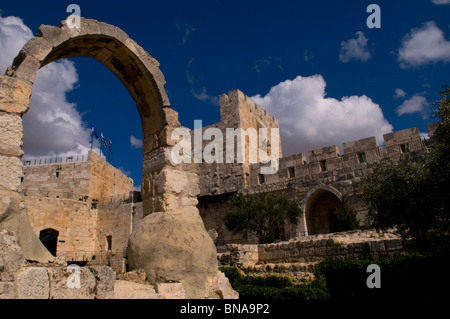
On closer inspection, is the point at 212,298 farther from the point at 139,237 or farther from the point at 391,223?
the point at 391,223

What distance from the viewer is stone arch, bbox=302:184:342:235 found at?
18.1 metres

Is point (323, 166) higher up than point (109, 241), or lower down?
higher up

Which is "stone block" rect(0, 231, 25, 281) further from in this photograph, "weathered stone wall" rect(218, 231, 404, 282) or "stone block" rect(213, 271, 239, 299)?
"weathered stone wall" rect(218, 231, 404, 282)

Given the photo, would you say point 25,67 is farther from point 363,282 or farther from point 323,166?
point 323,166

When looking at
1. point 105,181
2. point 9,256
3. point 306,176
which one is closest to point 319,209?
point 306,176

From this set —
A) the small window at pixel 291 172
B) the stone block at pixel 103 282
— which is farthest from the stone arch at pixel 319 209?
the stone block at pixel 103 282

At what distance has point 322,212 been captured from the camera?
19.2 m

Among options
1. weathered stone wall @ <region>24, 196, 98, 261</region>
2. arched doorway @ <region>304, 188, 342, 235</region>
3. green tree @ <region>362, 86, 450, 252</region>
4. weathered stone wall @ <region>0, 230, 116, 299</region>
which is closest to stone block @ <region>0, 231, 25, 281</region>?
weathered stone wall @ <region>0, 230, 116, 299</region>

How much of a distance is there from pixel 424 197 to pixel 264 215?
32.1 ft

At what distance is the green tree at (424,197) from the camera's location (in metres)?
7.24

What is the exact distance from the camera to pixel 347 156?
1783 centimetres
